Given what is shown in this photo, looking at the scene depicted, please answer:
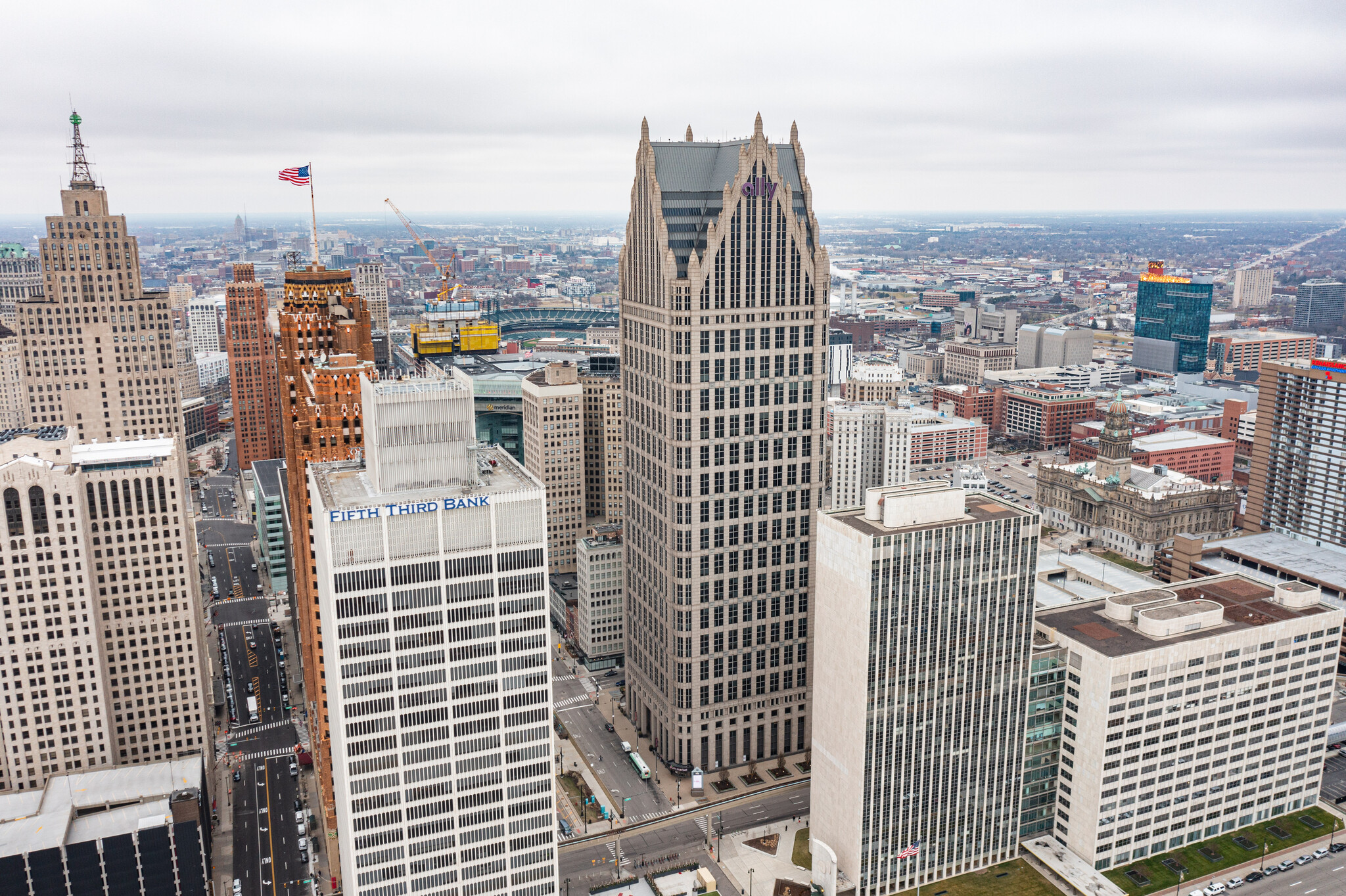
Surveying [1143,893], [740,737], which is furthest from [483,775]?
[1143,893]

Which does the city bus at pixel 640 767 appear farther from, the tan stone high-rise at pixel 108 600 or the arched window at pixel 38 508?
the arched window at pixel 38 508

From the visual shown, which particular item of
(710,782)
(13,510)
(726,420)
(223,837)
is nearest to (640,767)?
(710,782)

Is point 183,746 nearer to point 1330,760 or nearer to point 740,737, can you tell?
point 740,737

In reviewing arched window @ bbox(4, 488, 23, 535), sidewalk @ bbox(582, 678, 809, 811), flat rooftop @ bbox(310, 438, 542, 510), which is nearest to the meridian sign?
flat rooftop @ bbox(310, 438, 542, 510)

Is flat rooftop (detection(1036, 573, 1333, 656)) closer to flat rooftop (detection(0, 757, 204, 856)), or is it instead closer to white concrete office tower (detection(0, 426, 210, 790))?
flat rooftop (detection(0, 757, 204, 856))

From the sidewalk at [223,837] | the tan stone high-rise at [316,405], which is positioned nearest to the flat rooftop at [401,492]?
the tan stone high-rise at [316,405]

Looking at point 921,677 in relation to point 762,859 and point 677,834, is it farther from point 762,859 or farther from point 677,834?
point 677,834
